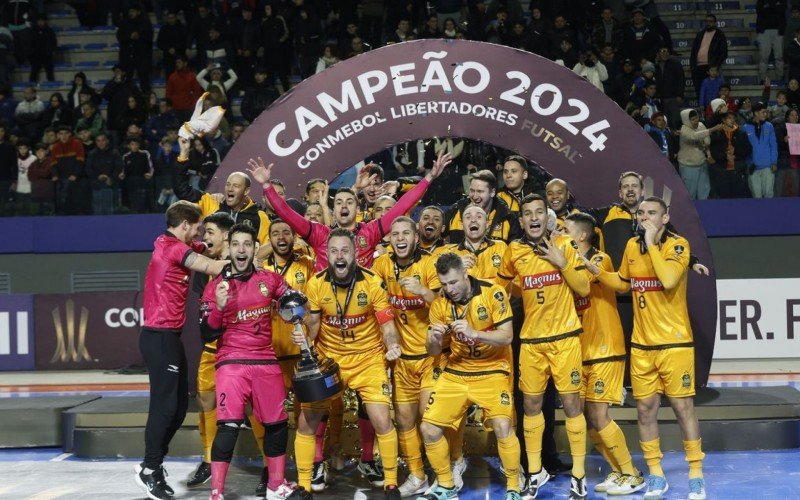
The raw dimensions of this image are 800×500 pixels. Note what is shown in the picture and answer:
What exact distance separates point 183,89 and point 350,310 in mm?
11749

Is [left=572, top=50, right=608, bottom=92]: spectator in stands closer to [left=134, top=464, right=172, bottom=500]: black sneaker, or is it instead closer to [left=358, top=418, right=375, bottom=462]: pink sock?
[left=358, top=418, right=375, bottom=462]: pink sock

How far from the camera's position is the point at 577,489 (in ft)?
30.1

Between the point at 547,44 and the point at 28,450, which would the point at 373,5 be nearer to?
the point at 547,44

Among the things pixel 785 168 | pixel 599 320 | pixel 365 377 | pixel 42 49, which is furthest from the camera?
pixel 42 49

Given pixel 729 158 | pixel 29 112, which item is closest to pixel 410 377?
pixel 729 158

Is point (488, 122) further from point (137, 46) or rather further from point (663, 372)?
point (137, 46)

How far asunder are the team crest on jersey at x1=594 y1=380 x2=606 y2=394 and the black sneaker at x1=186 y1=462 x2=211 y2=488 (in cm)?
351

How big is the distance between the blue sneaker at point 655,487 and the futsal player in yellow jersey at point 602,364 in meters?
0.19

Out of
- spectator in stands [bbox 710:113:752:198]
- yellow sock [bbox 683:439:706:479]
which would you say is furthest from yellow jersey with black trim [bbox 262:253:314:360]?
spectator in stands [bbox 710:113:752:198]

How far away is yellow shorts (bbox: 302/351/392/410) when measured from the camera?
9.23 metres

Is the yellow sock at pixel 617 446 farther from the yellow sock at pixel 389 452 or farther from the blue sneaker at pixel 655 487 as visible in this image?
the yellow sock at pixel 389 452

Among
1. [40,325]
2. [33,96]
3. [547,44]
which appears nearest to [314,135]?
[40,325]

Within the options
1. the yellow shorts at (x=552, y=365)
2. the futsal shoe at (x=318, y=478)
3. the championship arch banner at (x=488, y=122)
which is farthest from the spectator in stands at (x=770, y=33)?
the futsal shoe at (x=318, y=478)

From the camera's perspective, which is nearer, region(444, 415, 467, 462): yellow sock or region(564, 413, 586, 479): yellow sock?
region(564, 413, 586, 479): yellow sock
